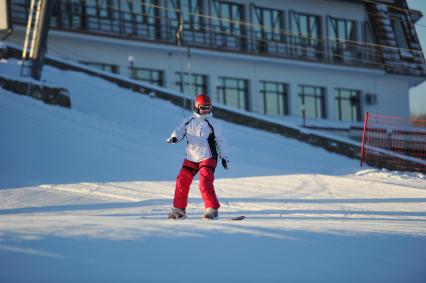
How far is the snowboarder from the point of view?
7.68m

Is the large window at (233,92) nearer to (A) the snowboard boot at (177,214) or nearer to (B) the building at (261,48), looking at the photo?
(B) the building at (261,48)

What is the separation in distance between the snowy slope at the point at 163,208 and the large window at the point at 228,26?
47.0 ft

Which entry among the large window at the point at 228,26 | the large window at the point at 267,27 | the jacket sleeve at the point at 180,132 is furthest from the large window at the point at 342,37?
the jacket sleeve at the point at 180,132

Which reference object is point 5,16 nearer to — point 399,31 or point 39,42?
point 39,42

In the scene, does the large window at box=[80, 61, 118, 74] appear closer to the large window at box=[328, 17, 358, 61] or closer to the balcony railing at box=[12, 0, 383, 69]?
the balcony railing at box=[12, 0, 383, 69]

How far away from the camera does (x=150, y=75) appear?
3272 cm

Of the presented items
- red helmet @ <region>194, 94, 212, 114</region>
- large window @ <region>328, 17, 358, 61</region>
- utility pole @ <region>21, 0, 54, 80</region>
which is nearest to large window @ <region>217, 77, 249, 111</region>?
large window @ <region>328, 17, 358, 61</region>

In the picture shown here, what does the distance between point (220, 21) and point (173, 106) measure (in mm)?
14036

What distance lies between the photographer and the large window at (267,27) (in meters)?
36.7

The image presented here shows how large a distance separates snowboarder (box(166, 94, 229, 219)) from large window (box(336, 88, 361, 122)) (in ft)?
107

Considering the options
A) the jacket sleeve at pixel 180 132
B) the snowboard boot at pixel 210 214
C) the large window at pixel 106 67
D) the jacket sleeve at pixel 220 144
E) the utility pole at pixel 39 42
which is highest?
the large window at pixel 106 67

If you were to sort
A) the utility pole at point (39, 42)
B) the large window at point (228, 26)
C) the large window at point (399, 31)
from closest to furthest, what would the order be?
the utility pole at point (39, 42) < the large window at point (228, 26) < the large window at point (399, 31)

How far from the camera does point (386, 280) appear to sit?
16.1ft

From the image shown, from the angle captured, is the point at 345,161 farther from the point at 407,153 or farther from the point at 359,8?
the point at 359,8
